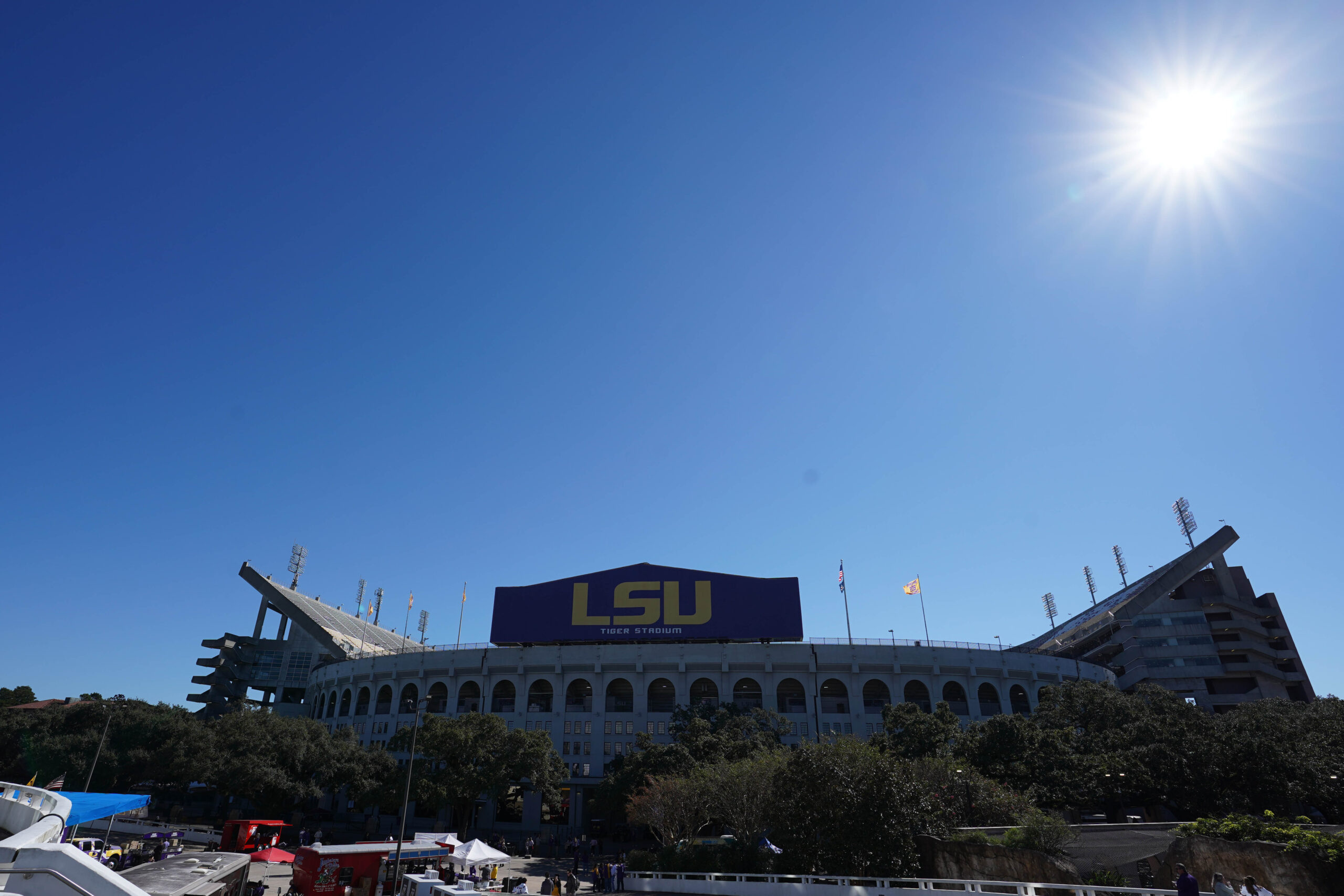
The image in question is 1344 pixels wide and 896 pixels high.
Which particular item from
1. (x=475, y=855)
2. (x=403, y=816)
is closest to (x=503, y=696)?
(x=475, y=855)

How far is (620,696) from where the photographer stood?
66938mm

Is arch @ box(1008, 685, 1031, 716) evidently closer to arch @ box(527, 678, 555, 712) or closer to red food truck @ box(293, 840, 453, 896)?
arch @ box(527, 678, 555, 712)

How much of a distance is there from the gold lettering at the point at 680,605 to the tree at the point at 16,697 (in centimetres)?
8412

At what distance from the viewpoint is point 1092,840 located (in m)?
24.7

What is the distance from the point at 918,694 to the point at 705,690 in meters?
19.3

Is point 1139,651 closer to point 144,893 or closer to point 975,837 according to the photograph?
point 975,837

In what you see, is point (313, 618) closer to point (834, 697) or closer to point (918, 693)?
point (834, 697)

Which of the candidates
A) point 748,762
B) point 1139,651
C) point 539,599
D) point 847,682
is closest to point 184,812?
point 539,599

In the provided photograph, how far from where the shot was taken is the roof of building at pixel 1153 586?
77.1m

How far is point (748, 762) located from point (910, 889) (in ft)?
51.0

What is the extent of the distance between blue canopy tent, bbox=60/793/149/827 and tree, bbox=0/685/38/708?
86.1 meters

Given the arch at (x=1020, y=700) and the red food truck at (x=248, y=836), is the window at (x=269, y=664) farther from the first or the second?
the arch at (x=1020, y=700)

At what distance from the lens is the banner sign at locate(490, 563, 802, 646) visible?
64.8 metres

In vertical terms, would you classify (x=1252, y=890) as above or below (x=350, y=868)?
above
